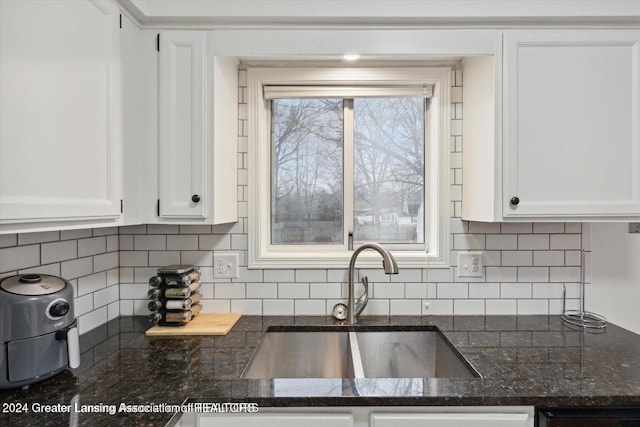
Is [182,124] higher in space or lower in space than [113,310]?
higher

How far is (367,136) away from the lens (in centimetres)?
183

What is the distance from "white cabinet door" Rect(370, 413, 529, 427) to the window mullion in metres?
0.91

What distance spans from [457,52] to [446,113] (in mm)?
326

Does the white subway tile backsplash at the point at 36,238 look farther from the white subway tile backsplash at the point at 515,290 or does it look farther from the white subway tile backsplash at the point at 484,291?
the white subway tile backsplash at the point at 515,290

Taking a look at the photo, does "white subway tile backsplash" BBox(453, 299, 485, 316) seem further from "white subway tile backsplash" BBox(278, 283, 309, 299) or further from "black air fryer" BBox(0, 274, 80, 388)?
"black air fryer" BBox(0, 274, 80, 388)

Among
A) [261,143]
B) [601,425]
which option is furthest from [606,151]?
[261,143]

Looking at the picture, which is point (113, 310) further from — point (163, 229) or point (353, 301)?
point (353, 301)

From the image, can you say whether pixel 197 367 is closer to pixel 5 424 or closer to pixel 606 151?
pixel 5 424

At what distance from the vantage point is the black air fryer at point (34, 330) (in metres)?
0.99

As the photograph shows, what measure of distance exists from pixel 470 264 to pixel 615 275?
62cm

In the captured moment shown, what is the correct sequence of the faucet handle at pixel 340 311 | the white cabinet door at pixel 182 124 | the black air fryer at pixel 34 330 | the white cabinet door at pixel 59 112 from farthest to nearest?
the faucet handle at pixel 340 311, the white cabinet door at pixel 182 124, the black air fryer at pixel 34 330, the white cabinet door at pixel 59 112

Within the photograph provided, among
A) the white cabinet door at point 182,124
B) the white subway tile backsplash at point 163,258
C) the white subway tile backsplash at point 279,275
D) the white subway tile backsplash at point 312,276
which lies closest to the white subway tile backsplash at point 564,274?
the white subway tile backsplash at point 312,276

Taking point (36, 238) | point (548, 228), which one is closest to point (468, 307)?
point (548, 228)

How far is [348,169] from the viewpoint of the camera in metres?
1.82
